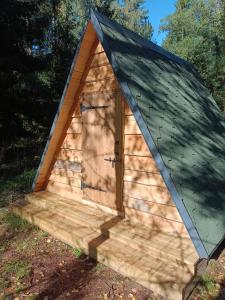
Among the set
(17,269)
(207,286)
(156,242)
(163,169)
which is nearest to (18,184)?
(17,269)

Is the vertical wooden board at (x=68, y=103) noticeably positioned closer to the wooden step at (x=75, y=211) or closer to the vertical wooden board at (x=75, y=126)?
the vertical wooden board at (x=75, y=126)

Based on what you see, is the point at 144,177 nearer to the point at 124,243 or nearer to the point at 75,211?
the point at 124,243

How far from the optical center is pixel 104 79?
5.14m

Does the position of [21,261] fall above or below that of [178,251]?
below

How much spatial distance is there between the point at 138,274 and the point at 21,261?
201 cm

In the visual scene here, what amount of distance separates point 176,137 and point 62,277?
2645 millimetres

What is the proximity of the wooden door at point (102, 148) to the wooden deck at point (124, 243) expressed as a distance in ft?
1.26

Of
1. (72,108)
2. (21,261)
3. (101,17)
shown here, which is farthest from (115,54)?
(21,261)

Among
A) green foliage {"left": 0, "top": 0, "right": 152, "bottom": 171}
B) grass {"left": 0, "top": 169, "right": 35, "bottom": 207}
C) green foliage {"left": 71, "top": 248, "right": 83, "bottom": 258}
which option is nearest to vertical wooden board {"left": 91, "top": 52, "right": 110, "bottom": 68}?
green foliage {"left": 71, "top": 248, "right": 83, "bottom": 258}

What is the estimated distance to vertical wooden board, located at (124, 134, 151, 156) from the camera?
4527 mm

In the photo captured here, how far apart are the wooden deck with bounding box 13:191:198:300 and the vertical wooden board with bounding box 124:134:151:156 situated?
1224 millimetres

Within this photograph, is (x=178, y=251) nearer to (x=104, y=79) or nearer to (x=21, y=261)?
(x=21, y=261)

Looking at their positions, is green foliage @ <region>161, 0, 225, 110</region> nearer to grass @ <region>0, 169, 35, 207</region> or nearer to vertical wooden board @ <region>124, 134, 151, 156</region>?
grass @ <region>0, 169, 35, 207</region>

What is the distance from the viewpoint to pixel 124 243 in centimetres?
417
